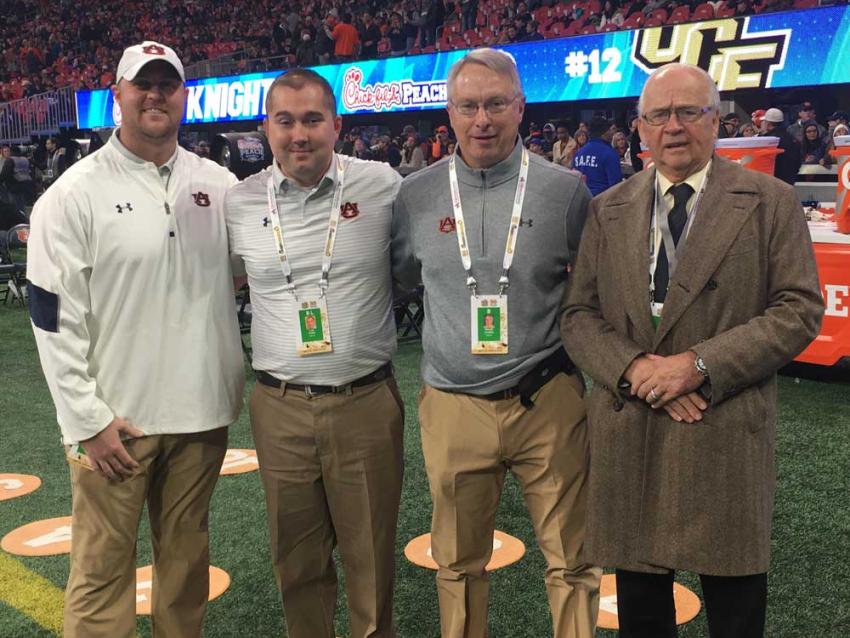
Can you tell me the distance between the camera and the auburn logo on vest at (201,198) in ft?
8.33

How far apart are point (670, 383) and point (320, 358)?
941mm

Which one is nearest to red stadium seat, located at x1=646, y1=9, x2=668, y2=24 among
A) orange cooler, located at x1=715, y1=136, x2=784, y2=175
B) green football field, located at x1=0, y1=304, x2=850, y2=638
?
orange cooler, located at x1=715, y1=136, x2=784, y2=175

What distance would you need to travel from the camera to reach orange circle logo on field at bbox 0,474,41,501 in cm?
438

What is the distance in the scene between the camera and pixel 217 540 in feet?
12.5

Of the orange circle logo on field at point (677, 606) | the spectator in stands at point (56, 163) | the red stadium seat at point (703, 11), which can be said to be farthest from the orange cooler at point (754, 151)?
the spectator in stands at point (56, 163)

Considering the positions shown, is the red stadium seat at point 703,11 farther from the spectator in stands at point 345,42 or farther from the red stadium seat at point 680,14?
the spectator in stands at point 345,42

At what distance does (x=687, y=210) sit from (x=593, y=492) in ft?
2.36

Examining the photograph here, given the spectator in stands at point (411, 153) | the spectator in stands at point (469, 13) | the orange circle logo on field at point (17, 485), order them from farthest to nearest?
the spectator in stands at point (469, 13), the spectator in stands at point (411, 153), the orange circle logo on field at point (17, 485)

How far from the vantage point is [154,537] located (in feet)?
8.64

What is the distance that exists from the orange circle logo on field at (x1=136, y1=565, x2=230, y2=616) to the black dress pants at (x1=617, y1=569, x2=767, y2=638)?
160 cm

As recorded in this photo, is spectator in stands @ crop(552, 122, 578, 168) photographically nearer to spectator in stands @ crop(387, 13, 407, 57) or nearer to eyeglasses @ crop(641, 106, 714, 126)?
spectator in stands @ crop(387, 13, 407, 57)

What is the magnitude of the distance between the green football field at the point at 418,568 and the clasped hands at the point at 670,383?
281 millimetres

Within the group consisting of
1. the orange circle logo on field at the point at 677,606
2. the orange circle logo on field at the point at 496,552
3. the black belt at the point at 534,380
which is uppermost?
the black belt at the point at 534,380

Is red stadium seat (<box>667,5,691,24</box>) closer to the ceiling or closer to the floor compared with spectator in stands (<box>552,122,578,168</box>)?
closer to the ceiling
